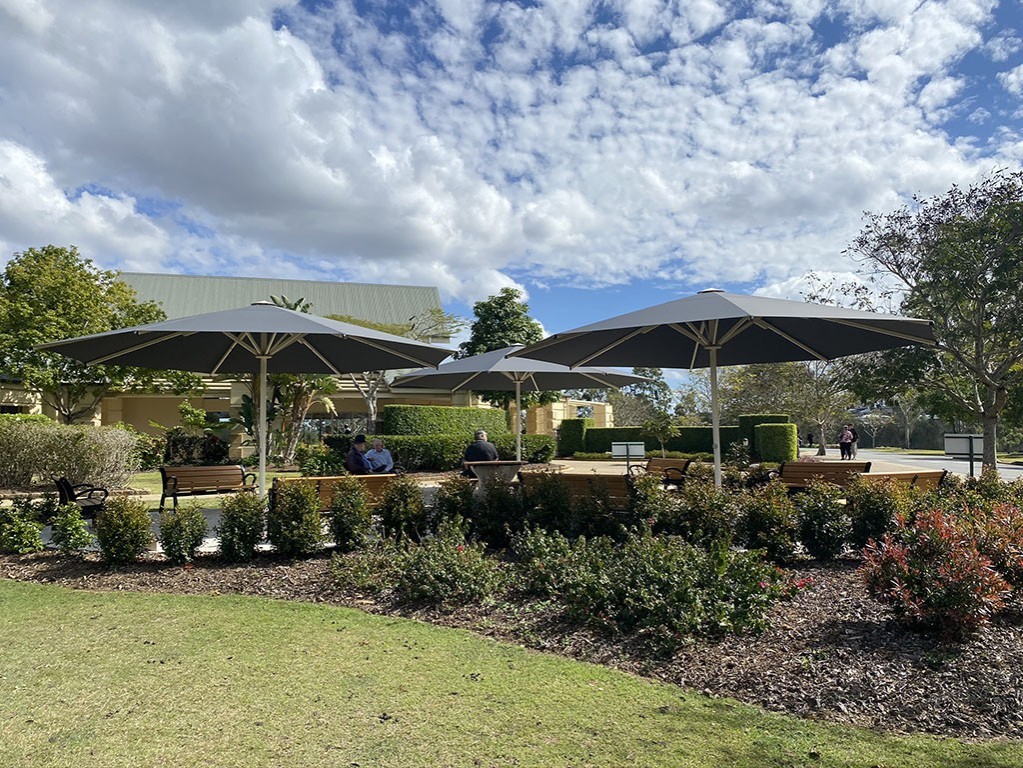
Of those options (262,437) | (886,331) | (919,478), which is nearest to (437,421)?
(262,437)

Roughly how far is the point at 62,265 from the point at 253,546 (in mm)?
20644

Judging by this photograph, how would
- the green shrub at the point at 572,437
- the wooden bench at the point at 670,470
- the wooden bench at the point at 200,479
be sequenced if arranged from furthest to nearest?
the green shrub at the point at 572,437 < the wooden bench at the point at 670,470 < the wooden bench at the point at 200,479

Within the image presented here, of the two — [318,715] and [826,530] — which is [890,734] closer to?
[318,715]

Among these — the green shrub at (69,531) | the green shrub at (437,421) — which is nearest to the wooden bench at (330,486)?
the green shrub at (69,531)

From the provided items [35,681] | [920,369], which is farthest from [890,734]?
[920,369]

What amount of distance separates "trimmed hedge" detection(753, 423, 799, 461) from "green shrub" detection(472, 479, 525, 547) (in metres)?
19.5

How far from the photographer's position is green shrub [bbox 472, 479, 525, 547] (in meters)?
7.08

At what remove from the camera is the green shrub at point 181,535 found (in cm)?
652

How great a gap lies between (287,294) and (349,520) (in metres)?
38.4

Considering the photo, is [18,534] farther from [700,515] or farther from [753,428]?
[753,428]

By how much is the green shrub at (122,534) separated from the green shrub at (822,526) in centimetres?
618

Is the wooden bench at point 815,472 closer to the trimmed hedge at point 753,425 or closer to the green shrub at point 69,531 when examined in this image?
the green shrub at point 69,531

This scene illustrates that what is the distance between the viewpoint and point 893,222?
1577 centimetres

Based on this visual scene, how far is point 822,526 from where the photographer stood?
6.38 m
